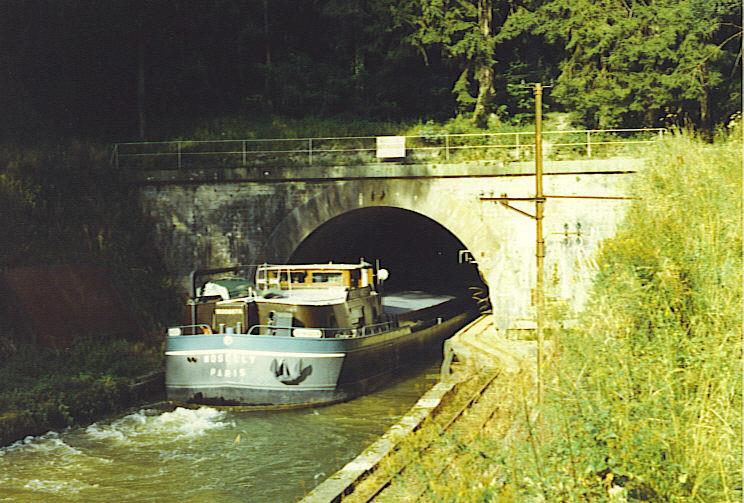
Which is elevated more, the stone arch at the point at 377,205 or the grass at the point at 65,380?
the stone arch at the point at 377,205

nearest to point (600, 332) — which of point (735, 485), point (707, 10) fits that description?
point (735, 485)

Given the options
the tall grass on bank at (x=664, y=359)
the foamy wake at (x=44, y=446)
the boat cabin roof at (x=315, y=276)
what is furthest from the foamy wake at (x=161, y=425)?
the tall grass on bank at (x=664, y=359)

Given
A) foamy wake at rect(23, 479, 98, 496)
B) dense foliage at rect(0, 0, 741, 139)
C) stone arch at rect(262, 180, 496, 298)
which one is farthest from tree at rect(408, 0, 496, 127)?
foamy wake at rect(23, 479, 98, 496)

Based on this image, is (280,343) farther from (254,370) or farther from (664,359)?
(664,359)

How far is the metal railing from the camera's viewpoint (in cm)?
2311

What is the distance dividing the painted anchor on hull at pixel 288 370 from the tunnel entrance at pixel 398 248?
6.25 m

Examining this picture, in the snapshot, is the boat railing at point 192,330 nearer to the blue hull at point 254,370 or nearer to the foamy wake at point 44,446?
the blue hull at point 254,370

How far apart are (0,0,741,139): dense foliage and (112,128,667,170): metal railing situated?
2.18 meters

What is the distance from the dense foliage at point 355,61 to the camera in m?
26.7

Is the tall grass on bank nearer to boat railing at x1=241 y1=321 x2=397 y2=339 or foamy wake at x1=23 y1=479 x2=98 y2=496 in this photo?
boat railing at x1=241 y1=321 x2=397 y2=339

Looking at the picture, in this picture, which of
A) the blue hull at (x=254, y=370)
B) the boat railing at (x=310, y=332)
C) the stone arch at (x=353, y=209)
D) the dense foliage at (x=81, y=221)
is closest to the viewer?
the blue hull at (x=254, y=370)

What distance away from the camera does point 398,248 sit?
32125mm

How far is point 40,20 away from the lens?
1143 inches

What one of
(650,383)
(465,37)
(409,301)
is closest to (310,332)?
(409,301)
